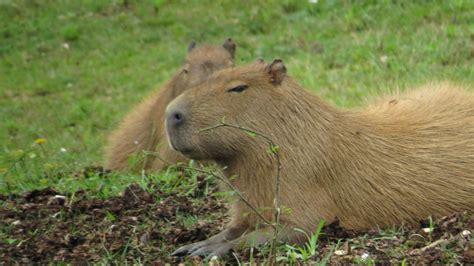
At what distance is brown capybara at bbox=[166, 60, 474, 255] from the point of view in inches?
159

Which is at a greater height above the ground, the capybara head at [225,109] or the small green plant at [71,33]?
the capybara head at [225,109]

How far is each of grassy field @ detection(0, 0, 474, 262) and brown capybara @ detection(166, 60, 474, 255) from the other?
5.03 feet

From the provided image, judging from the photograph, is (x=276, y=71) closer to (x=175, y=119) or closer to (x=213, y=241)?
(x=175, y=119)

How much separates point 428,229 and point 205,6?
29.2 feet

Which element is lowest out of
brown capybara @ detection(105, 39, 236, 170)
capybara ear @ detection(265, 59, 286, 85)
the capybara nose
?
brown capybara @ detection(105, 39, 236, 170)

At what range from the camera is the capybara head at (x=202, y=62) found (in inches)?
267

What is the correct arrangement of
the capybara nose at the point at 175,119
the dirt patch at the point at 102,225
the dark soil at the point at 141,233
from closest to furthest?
the dark soil at the point at 141,233
the capybara nose at the point at 175,119
the dirt patch at the point at 102,225

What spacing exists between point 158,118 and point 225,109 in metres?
3.12

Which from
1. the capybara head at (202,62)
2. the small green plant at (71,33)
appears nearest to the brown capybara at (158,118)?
the capybara head at (202,62)

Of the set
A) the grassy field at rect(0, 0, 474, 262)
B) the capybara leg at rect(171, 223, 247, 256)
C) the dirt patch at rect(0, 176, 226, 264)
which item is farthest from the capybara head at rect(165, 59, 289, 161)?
the grassy field at rect(0, 0, 474, 262)

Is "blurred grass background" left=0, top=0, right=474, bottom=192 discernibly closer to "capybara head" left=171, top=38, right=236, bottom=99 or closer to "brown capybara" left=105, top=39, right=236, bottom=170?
"brown capybara" left=105, top=39, right=236, bottom=170

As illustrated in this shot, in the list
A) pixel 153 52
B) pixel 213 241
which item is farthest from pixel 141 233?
pixel 153 52

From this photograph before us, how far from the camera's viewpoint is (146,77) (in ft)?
36.0

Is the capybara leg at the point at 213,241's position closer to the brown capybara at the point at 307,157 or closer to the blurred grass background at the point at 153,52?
the brown capybara at the point at 307,157
